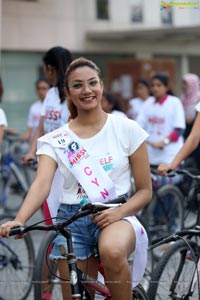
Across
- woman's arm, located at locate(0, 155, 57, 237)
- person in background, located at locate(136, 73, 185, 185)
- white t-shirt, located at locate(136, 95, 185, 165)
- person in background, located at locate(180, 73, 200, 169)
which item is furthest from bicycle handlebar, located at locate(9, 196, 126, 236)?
person in background, located at locate(180, 73, 200, 169)

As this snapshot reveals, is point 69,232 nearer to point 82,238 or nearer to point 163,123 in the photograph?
point 82,238

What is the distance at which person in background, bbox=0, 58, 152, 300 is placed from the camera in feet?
13.3

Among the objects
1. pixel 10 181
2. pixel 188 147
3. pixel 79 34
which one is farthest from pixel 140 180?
pixel 79 34

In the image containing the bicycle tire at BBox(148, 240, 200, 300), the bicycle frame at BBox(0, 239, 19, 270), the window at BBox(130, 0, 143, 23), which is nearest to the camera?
the bicycle tire at BBox(148, 240, 200, 300)

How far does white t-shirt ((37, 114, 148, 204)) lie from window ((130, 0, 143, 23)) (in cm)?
1603

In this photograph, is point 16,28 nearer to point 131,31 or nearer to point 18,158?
point 131,31

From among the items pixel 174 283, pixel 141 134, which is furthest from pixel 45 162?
pixel 174 283

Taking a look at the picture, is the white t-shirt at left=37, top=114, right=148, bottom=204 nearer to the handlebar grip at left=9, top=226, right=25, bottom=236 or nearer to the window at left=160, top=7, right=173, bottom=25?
the handlebar grip at left=9, top=226, right=25, bottom=236

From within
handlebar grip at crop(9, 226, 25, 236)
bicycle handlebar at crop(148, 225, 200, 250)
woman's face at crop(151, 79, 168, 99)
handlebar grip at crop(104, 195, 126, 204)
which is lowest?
bicycle handlebar at crop(148, 225, 200, 250)

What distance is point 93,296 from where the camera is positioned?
4.06m

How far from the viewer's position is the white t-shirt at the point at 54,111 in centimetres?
617

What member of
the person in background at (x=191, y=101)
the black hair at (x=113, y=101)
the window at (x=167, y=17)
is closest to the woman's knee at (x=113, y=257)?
the black hair at (x=113, y=101)

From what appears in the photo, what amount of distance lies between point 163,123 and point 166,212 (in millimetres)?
1350

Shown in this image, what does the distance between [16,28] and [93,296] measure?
45.8 ft
